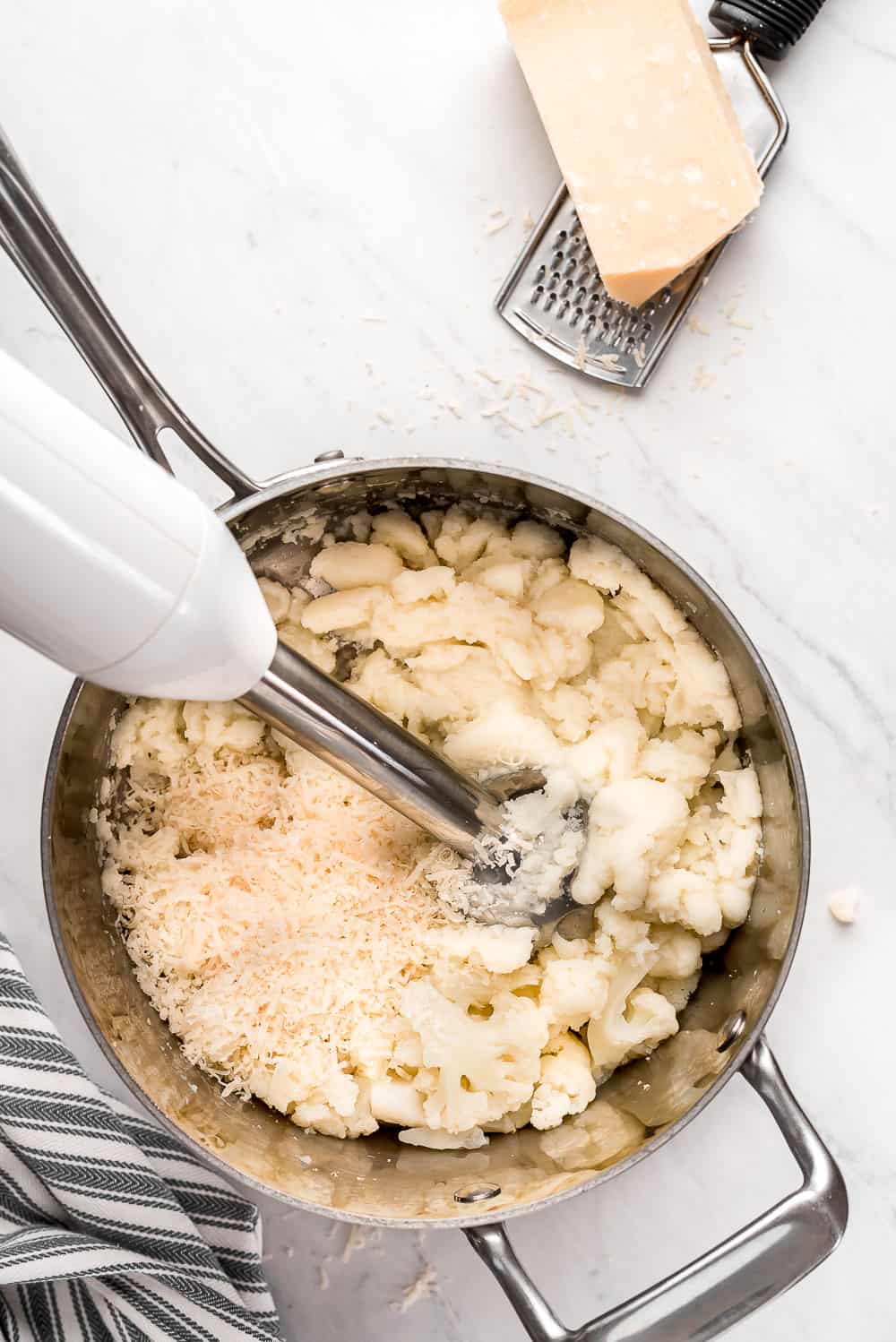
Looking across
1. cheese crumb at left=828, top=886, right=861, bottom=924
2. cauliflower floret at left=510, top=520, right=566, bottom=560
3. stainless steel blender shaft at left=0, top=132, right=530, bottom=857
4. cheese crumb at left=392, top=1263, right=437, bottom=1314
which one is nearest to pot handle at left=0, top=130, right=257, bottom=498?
stainless steel blender shaft at left=0, top=132, right=530, bottom=857

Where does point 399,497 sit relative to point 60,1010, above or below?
above

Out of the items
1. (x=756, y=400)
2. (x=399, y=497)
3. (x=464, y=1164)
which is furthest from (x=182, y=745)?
(x=756, y=400)

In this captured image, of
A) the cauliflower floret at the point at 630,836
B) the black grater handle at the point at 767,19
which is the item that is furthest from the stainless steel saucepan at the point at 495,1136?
the black grater handle at the point at 767,19

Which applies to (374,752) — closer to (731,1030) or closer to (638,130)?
(731,1030)

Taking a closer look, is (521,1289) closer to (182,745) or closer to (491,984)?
(491,984)

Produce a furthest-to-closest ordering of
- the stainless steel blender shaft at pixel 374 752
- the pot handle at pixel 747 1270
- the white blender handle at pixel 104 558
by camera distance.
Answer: the pot handle at pixel 747 1270
the stainless steel blender shaft at pixel 374 752
the white blender handle at pixel 104 558

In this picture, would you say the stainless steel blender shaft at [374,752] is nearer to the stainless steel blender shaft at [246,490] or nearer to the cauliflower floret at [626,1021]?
the stainless steel blender shaft at [246,490]
